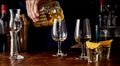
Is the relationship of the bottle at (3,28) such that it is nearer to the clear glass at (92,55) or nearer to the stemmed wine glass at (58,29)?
the stemmed wine glass at (58,29)

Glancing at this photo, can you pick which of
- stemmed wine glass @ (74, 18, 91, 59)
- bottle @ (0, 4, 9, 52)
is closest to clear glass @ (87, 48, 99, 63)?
stemmed wine glass @ (74, 18, 91, 59)

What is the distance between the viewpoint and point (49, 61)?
1.41 metres

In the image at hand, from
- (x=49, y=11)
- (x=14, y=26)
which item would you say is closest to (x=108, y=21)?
(x=49, y=11)

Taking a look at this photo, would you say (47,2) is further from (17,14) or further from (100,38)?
(100,38)

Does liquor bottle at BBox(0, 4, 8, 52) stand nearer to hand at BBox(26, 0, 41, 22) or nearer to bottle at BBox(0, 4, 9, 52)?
bottle at BBox(0, 4, 9, 52)

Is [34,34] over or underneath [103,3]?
underneath

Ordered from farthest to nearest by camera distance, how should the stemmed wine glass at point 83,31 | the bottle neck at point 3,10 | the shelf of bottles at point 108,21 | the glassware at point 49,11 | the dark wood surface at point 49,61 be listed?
the shelf of bottles at point 108,21
the bottle neck at point 3,10
the glassware at point 49,11
the stemmed wine glass at point 83,31
the dark wood surface at point 49,61

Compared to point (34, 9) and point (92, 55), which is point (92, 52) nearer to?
point (92, 55)

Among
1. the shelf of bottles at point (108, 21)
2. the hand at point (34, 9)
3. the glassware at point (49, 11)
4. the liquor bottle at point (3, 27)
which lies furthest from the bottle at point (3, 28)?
the shelf of bottles at point (108, 21)

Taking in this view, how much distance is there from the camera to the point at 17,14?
5.15 ft

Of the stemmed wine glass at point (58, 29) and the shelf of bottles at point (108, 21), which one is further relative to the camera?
the shelf of bottles at point (108, 21)

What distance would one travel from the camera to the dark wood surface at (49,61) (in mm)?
1339

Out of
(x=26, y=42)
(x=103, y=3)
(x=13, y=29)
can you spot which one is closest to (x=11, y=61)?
(x=13, y=29)

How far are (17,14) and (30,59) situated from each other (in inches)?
9.6
